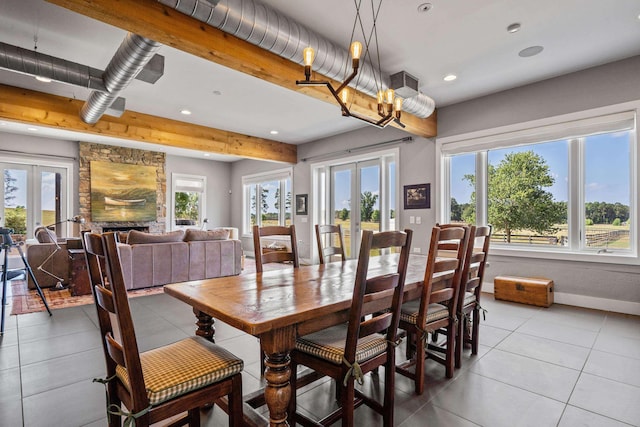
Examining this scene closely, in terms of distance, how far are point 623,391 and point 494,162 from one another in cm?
336

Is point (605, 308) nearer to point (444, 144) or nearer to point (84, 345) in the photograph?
point (444, 144)

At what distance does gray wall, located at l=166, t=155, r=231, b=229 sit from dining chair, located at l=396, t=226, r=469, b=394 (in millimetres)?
8516

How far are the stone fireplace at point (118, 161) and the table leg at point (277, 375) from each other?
7.80 meters

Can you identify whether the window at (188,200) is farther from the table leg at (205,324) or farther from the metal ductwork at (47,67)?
the table leg at (205,324)

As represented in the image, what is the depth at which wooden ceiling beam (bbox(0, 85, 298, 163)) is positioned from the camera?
13.7 ft

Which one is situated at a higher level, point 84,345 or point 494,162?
point 494,162

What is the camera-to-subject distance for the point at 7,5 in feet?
8.20

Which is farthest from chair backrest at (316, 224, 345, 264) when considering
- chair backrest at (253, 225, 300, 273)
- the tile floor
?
the tile floor

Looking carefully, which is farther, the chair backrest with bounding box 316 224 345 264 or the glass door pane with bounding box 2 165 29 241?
the glass door pane with bounding box 2 165 29 241

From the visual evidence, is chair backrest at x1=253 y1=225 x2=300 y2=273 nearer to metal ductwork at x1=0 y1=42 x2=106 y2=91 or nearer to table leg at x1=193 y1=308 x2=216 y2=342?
table leg at x1=193 y1=308 x2=216 y2=342

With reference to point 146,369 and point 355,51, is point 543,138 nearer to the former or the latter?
point 355,51

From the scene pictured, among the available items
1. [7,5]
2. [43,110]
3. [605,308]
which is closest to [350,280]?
[7,5]

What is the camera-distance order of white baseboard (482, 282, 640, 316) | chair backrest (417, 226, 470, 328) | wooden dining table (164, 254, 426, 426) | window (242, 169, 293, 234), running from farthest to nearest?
1. window (242, 169, 293, 234)
2. white baseboard (482, 282, 640, 316)
3. chair backrest (417, 226, 470, 328)
4. wooden dining table (164, 254, 426, 426)

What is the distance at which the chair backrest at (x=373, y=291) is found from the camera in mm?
1360
